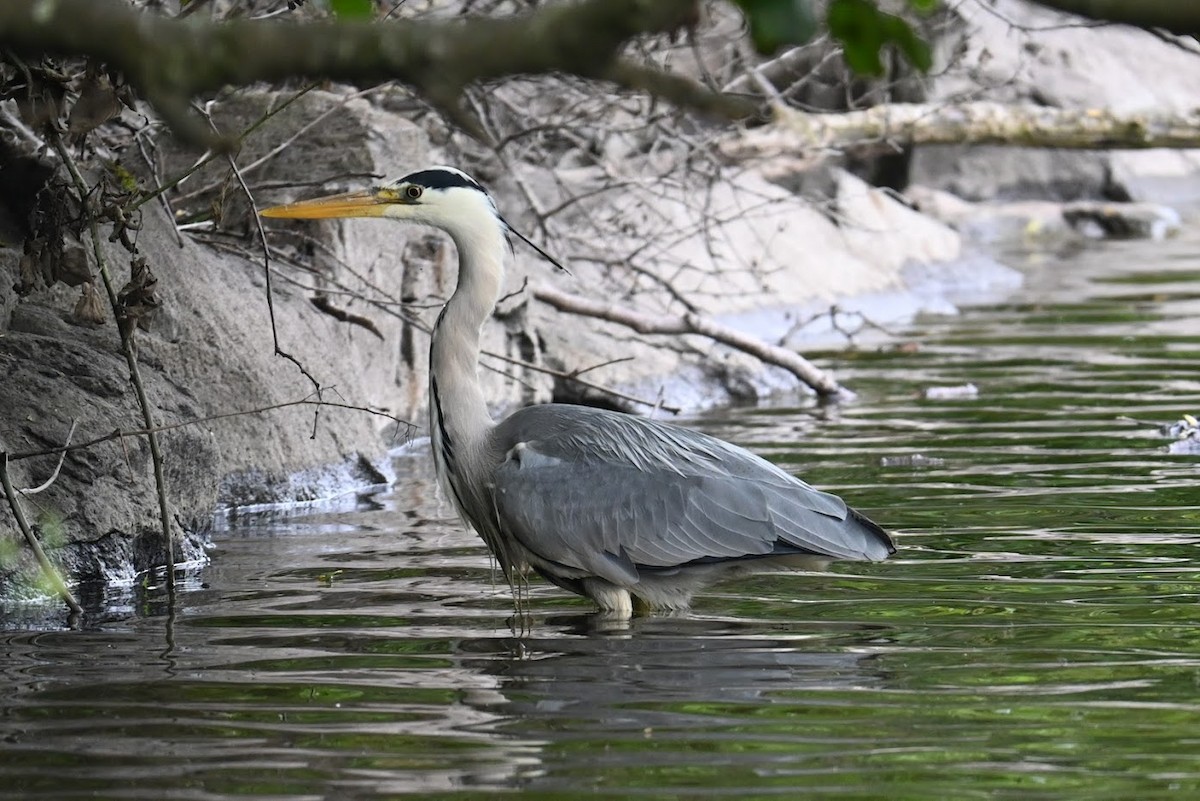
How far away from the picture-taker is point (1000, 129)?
16.3m

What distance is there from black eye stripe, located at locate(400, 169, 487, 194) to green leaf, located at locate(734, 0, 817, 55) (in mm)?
4466

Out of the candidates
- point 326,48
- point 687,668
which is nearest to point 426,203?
point 687,668

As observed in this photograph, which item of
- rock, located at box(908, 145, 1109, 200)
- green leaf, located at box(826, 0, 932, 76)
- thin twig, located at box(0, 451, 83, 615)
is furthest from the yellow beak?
A: rock, located at box(908, 145, 1109, 200)

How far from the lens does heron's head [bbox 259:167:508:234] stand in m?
6.60

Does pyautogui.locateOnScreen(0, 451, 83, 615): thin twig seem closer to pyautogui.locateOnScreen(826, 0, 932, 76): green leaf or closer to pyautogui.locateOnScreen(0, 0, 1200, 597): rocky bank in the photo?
pyautogui.locateOnScreen(0, 0, 1200, 597): rocky bank

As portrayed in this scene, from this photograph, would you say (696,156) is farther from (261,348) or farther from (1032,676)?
(1032,676)

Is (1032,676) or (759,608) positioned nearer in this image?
(1032,676)

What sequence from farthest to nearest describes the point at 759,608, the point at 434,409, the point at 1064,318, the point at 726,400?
1. the point at 1064,318
2. the point at 726,400
3. the point at 434,409
4. the point at 759,608

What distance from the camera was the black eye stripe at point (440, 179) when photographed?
659cm

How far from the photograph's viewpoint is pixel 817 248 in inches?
628

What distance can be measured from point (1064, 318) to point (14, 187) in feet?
30.6

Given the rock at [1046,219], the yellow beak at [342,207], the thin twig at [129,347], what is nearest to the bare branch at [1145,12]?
the thin twig at [129,347]

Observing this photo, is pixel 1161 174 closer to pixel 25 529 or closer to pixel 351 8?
pixel 25 529

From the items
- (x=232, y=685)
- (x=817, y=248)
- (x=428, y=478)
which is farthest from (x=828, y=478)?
(x=817, y=248)
